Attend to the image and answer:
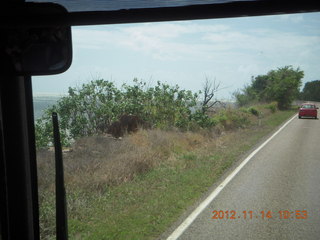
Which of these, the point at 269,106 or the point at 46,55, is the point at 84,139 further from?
the point at 269,106

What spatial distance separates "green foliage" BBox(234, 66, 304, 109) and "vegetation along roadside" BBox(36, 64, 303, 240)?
81.9 ft

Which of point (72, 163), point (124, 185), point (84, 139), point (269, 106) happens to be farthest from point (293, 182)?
point (269, 106)

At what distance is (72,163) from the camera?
8.39 meters

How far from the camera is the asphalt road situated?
497cm

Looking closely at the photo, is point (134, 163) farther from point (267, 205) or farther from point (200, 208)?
point (267, 205)

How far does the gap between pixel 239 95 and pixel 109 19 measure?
4129 cm

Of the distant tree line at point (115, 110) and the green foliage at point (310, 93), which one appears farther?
the green foliage at point (310, 93)

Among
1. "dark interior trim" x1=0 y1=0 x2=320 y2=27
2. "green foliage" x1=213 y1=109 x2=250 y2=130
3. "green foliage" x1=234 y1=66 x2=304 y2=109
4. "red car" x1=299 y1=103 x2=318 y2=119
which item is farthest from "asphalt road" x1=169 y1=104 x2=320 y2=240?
"green foliage" x1=234 y1=66 x2=304 y2=109
